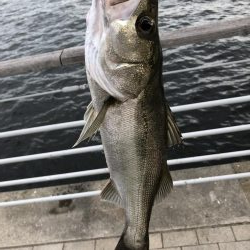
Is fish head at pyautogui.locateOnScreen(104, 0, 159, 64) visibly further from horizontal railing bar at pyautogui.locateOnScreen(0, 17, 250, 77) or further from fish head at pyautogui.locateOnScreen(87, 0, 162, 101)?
horizontal railing bar at pyautogui.locateOnScreen(0, 17, 250, 77)

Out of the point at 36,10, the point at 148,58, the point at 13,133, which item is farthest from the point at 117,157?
the point at 36,10

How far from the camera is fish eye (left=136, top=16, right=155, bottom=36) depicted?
1.94 m

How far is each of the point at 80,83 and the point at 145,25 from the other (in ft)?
36.5

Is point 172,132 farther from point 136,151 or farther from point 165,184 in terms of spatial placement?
point 165,184

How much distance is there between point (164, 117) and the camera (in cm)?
227

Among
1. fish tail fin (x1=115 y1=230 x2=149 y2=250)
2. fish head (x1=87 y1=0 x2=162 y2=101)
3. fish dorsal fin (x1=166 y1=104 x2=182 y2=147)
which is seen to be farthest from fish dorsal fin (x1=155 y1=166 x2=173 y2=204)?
fish head (x1=87 y1=0 x2=162 y2=101)

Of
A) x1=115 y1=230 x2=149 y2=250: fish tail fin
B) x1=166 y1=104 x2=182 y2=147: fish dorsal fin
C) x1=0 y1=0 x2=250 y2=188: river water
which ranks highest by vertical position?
x1=166 y1=104 x2=182 y2=147: fish dorsal fin

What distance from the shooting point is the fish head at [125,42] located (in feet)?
6.35

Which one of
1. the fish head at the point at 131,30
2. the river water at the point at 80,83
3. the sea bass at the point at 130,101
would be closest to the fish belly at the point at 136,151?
the sea bass at the point at 130,101

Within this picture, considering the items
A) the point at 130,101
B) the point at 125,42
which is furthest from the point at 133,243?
the point at 125,42

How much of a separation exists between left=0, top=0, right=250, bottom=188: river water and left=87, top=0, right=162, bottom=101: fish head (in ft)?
26.1

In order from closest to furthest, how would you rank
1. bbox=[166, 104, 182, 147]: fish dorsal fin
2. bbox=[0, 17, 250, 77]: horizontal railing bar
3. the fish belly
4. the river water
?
the fish belly, bbox=[166, 104, 182, 147]: fish dorsal fin, bbox=[0, 17, 250, 77]: horizontal railing bar, the river water

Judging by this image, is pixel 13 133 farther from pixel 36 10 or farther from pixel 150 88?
pixel 36 10

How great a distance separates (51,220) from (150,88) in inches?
108
